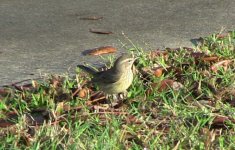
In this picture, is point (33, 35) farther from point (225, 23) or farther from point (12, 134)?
point (12, 134)

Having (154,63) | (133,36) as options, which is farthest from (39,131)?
Result: (133,36)

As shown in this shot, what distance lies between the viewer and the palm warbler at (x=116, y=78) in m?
6.88

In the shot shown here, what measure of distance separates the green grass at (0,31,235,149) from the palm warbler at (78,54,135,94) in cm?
11

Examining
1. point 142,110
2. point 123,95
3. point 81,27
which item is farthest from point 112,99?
point 81,27

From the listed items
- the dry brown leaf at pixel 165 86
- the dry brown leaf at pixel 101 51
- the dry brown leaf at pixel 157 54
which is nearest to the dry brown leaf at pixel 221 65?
the dry brown leaf at pixel 165 86

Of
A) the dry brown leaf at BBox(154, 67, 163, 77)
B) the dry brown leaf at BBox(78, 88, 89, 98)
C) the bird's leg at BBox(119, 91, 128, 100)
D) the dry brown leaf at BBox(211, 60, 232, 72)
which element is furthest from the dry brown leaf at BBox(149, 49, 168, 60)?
the dry brown leaf at BBox(78, 88, 89, 98)

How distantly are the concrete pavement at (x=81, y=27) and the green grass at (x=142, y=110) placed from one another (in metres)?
0.85

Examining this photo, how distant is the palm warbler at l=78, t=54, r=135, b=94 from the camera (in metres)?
6.88

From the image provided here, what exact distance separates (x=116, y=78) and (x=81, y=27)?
2.80 m

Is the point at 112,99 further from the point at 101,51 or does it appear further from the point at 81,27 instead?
the point at 81,27

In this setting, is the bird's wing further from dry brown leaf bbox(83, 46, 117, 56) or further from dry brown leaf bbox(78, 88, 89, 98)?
dry brown leaf bbox(83, 46, 117, 56)

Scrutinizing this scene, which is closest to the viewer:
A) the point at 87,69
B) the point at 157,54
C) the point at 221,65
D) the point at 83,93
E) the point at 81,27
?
the point at 83,93

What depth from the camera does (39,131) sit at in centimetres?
568

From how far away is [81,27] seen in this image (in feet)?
31.8
